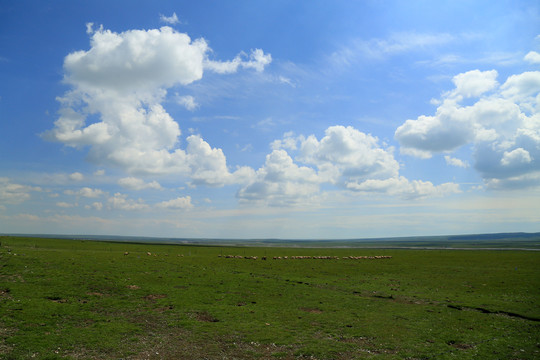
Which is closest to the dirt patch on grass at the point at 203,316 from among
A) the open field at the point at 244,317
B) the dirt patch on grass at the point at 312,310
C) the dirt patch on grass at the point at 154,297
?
the open field at the point at 244,317

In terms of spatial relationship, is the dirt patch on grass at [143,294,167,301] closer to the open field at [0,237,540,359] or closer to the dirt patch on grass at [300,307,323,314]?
the open field at [0,237,540,359]

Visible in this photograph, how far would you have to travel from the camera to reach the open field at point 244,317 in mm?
18797

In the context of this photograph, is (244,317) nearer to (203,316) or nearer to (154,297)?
(203,316)

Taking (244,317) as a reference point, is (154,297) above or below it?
above

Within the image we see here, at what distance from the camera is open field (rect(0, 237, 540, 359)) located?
61.7ft

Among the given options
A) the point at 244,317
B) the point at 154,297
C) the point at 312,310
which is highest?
the point at 154,297

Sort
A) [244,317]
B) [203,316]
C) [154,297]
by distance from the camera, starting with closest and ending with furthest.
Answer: [244,317] < [203,316] < [154,297]

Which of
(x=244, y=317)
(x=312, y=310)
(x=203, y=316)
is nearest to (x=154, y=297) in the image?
(x=203, y=316)

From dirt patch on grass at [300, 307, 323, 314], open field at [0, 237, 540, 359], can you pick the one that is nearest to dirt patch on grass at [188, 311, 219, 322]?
open field at [0, 237, 540, 359]

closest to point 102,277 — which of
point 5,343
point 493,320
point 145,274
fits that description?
point 145,274

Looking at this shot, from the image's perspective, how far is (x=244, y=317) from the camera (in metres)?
25.4

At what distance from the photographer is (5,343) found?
18.0 meters

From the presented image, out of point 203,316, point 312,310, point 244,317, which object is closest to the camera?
point 244,317

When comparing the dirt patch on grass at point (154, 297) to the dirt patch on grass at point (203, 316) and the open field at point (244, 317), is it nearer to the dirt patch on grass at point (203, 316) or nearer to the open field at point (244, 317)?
the open field at point (244, 317)
